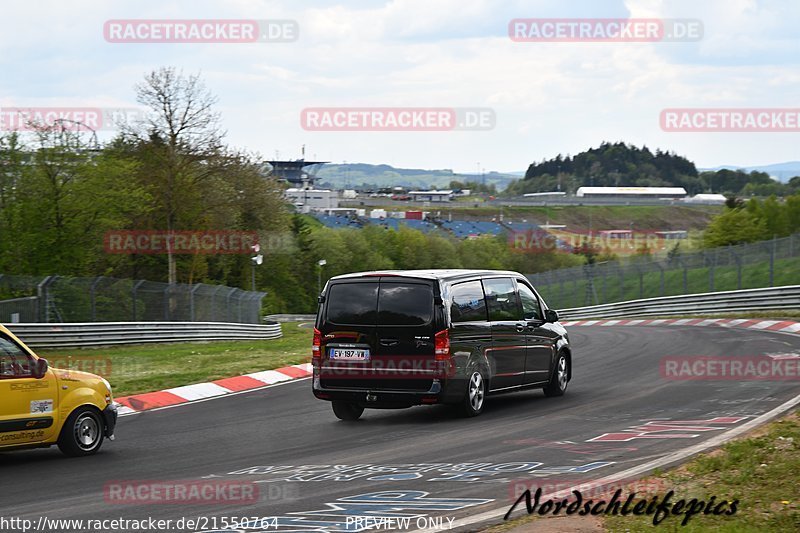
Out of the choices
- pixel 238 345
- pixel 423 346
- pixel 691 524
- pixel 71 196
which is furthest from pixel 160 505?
pixel 71 196

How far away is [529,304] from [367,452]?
5.30 meters

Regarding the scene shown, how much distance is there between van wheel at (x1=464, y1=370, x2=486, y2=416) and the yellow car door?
5085 millimetres

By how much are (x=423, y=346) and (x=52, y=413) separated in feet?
14.8

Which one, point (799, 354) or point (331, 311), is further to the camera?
point (799, 354)

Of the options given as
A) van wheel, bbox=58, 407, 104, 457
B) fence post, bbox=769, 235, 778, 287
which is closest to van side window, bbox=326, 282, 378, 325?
van wheel, bbox=58, 407, 104, 457

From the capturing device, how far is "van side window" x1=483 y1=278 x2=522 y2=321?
14539mm

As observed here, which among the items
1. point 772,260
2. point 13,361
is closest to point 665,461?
point 13,361

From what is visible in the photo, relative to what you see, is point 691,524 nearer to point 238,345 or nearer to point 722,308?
point 238,345

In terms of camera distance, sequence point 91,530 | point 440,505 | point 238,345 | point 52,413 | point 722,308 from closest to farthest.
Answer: point 91,530 → point 440,505 → point 52,413 → point 238,345 → point 722,308

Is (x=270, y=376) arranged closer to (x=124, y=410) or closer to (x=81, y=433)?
(x=124, y=410)

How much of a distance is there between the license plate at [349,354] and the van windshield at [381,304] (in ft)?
1.15

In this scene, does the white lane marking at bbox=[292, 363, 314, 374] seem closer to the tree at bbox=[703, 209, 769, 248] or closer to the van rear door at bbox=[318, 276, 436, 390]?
the van rear door at bbox=[318, 276, 436, 390]

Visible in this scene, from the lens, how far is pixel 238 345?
3244 centimetres

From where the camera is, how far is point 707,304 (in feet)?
136
